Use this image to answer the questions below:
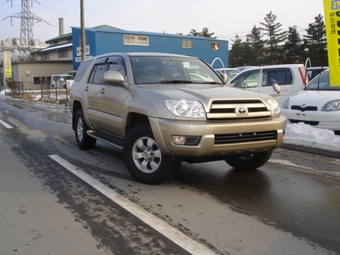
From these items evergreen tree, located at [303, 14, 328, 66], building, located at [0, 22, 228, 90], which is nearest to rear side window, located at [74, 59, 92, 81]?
building, located at [0, 22, 228, 90]

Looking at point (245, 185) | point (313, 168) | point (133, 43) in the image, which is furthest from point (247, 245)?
point (133, 43)

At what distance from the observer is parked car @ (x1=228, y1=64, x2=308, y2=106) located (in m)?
10.8

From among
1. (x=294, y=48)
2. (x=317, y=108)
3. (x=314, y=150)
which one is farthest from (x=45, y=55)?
(x=314, y=150)

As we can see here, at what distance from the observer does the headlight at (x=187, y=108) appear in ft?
14.4

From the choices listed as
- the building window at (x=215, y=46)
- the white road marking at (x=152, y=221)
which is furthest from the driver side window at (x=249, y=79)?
the building window at (x=215, y=46)

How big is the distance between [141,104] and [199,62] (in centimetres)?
207

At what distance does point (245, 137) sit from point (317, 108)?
437cm

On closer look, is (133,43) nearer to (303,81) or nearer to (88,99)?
(303,81)

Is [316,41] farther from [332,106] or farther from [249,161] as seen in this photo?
[249,161]

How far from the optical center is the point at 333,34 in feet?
24.8

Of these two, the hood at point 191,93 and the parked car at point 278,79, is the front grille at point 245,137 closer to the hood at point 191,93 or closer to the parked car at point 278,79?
the hood at point 191,93

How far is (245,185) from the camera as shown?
507 cm

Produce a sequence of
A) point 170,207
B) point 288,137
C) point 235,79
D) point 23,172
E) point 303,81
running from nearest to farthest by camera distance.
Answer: point 170,207, point 23,172, point 288,137, point 303,81, point 235,79

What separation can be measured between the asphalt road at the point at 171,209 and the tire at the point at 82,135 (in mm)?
777
